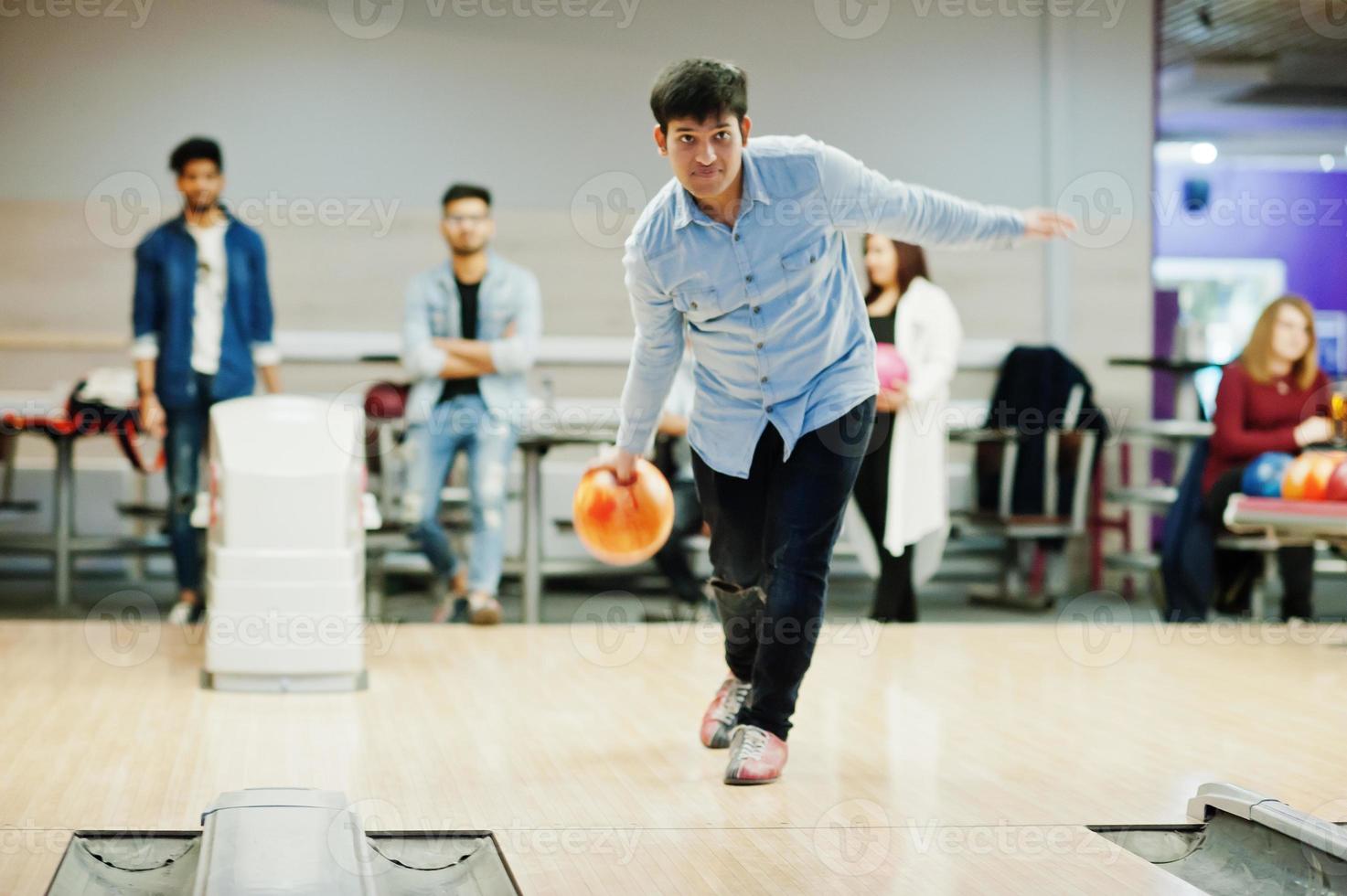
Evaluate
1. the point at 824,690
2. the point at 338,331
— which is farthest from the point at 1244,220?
the point at 824,690

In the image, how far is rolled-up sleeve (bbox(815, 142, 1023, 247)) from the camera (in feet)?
9.38

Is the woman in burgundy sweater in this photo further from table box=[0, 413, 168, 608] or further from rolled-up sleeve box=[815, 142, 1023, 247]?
table box=[0, 413, 168, 608]

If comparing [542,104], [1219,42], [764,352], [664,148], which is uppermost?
[1219,42]

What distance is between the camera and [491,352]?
5.28 meters

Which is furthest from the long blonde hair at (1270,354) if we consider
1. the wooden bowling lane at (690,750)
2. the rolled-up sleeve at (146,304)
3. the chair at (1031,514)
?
the rolled-up sleeve at (146,304)

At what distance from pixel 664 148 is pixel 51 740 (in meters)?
A: 1.83

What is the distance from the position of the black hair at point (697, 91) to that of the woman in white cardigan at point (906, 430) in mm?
2657

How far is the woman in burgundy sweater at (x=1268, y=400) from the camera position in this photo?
5.70 metres

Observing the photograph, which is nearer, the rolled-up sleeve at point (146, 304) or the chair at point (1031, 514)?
the rolled-up sleeve at point (146, 304)

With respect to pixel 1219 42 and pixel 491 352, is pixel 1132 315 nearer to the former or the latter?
pixel 1219 42

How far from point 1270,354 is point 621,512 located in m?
3.49

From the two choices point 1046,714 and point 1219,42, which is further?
point 1219,42

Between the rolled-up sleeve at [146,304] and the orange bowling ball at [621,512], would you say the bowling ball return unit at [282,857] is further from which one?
the rolled-up sleeve at [146,304]

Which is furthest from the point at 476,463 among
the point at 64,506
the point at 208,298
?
the point at 64,506
